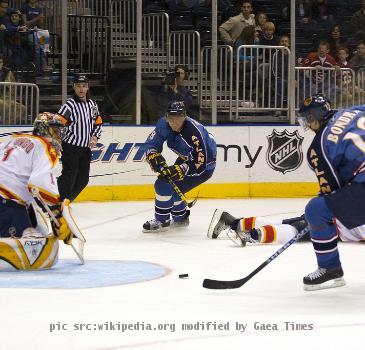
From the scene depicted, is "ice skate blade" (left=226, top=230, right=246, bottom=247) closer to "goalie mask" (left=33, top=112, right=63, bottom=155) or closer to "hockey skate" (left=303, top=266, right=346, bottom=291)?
"goalie mask" (left=33, top=112, right=63, bottom=155)

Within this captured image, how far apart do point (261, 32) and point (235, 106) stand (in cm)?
134

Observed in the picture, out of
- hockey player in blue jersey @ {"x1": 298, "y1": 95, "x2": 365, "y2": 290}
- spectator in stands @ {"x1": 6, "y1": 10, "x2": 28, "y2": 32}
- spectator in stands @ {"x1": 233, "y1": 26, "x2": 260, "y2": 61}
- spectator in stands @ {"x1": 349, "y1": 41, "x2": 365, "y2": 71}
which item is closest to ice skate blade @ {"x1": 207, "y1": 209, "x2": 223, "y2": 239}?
hockey player in blue jersey @ {"x1": 298, "y1": 95, "x2": 365, "y2": 290}

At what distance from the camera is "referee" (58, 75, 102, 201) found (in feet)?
32.2

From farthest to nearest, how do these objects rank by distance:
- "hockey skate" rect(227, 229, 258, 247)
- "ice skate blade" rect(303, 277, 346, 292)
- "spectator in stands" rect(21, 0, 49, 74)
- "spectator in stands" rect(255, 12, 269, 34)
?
"spectator in stands" rect(255, 12, 269, 34) → "spectator in stands" rect(21, 0, 49, 74) → "hockey skate" rect(227, 229, 258, 247) → "ice skate blade" rect(303, 277, 346, 292)

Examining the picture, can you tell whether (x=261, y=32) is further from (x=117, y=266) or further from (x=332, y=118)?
(x=332, y=118)

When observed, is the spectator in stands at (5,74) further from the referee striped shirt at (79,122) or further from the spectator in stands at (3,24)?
the referee striped shirt at (79,122)

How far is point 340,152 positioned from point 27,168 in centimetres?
197

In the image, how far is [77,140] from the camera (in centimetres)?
992

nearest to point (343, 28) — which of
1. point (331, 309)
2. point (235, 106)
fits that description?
point (235, 106)

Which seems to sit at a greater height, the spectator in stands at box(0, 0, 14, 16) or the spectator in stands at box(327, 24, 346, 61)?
the spectator in stands at box(0, 0, 14, 16)

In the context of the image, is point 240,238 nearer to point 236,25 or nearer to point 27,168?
point 27,168

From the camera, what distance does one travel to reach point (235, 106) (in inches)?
476

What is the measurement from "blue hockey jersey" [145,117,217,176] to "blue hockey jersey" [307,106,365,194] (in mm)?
3248

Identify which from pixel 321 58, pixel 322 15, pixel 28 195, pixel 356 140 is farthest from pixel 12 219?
pixel 322 15
